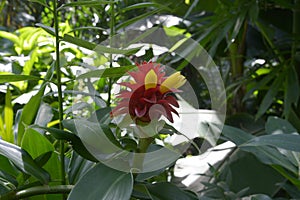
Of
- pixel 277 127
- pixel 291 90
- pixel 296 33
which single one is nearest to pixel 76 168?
pixel 277 127

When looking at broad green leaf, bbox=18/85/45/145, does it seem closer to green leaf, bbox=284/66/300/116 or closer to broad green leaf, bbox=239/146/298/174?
broad green leaf, bbox=239/146/298/174

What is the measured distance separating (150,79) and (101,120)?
10cm

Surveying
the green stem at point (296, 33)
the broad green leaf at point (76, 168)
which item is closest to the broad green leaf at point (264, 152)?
the broad green leaf at point (76, 168)

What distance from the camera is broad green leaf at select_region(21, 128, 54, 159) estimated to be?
46cm

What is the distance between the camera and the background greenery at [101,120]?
14.4 inches

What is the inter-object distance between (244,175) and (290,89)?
249 mm

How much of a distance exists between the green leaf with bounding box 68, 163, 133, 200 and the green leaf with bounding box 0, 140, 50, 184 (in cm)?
7

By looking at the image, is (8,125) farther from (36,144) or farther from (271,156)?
(271,156)

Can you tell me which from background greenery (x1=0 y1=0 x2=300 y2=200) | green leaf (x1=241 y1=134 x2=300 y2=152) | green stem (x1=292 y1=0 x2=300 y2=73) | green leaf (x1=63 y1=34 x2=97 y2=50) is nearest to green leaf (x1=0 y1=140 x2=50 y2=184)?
background greenery (x1=0 y1=0 x2=300 y2=200)

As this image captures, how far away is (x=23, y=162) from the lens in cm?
38

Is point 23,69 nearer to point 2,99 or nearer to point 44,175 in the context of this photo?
point 2,99

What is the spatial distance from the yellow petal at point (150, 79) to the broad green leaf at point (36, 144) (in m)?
0.16

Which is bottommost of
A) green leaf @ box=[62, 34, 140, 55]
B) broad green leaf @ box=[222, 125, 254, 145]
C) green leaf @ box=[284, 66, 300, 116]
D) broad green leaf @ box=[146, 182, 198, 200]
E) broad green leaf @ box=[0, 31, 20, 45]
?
green leaf @ box=[284, 66, 300, 116]

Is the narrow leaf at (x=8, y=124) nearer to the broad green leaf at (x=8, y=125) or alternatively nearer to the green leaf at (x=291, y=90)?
the broad green leaf at (x=8, y=125)
